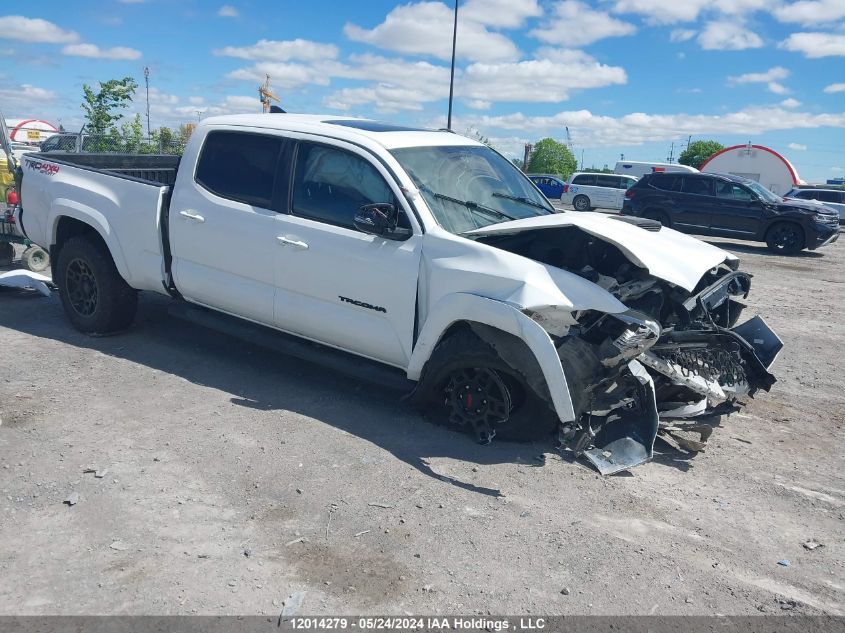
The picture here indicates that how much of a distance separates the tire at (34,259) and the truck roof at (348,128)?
4.89 meters

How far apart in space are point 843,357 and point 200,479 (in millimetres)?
6404

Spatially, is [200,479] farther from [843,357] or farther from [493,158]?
[843,357]

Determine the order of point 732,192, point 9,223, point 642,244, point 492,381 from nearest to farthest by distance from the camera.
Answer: point 492,381 → point 642,244 → point 9,223 → point 732,192

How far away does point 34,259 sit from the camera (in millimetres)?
9383

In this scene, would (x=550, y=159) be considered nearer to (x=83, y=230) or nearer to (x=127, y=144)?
(x=127, y=144)

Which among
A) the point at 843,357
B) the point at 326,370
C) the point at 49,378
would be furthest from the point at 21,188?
the point at 843,357

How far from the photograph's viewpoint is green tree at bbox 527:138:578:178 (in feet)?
175

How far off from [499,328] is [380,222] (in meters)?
1.04

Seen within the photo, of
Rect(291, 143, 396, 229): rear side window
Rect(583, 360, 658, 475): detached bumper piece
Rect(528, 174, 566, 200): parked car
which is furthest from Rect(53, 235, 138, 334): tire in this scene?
Rect(528, 174, 566, 200): parked car

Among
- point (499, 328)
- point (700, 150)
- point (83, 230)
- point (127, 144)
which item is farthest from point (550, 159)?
point (499, 328)

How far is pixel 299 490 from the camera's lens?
A: 12.9 ft

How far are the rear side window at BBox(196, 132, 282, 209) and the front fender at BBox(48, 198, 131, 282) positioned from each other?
1.00 meters

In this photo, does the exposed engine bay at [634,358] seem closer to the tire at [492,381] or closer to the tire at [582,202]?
the tire at [492,381]

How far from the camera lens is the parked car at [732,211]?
17422mm
